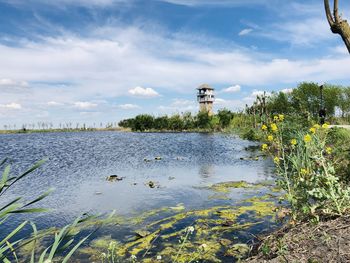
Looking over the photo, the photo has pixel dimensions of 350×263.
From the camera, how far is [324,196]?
562 cm

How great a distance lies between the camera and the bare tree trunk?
279 inches

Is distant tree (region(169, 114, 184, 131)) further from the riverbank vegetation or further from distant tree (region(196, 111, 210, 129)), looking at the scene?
the riverbank vegetation

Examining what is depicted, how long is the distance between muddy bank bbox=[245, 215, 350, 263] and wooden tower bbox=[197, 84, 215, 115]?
290 ft

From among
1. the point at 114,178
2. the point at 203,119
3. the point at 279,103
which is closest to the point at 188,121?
the point at 203,119

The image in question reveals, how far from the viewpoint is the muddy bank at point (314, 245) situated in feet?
14.2

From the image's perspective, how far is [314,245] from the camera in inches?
184

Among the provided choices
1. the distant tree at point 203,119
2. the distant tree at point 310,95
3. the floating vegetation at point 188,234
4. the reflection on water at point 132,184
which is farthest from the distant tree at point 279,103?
the floating vegetation at point 188,234

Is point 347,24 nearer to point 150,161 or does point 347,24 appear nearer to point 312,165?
point 312,165

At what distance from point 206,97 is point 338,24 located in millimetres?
87071

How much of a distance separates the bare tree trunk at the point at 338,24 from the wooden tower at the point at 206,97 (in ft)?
281

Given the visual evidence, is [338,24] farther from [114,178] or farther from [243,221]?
[114,178]

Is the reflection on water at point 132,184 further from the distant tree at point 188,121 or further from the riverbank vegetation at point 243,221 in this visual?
the distant tree at point 188,121

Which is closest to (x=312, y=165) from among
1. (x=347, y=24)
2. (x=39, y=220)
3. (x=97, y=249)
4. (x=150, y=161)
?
(x=347, y=24)

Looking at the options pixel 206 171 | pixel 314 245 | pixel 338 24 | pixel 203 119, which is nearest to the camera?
pixel 314 245
